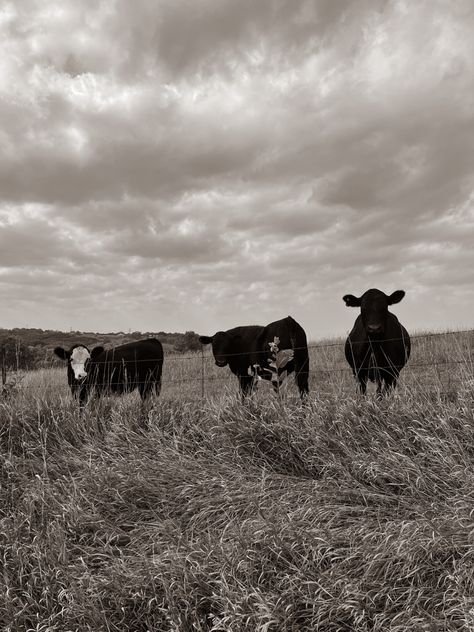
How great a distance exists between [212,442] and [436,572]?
2.92 metres

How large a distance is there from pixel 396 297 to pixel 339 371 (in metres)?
2.12

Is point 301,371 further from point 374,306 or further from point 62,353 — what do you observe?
point 62,353

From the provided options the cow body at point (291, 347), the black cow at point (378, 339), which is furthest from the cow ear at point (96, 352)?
the black cow at point (378, 339)

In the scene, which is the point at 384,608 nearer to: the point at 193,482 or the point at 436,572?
the point at 436,572

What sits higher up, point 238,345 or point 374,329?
point 374,329

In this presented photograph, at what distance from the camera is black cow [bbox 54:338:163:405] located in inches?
420

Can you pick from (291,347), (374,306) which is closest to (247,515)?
(374,306)

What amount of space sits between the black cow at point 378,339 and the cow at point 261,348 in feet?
3.51

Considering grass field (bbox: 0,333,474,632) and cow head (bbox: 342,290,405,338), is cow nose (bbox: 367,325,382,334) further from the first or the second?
grass field (bbox: 0,333,474,632)

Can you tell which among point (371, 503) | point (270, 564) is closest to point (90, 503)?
point (270, 564)

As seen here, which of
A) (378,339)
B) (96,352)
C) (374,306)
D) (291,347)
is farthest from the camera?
(96,352)

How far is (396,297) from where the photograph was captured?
9.32m

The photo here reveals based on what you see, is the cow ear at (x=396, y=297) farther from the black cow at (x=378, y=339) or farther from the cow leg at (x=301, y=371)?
the cow leg at (x=301, y=371)

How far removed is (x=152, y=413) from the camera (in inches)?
282
